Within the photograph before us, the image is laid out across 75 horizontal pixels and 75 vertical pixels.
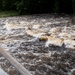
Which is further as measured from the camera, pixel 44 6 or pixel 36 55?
pixel 44 6

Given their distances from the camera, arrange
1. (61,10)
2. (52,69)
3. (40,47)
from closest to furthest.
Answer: (52,69), (40,47), (61,10)

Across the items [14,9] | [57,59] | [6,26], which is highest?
[57,59]

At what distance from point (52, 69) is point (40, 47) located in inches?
67.4

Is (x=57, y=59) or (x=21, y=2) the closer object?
(x=57, y=59)

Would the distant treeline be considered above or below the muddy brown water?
below

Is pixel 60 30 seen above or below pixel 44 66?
below

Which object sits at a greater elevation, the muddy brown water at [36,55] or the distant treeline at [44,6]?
the muddy brown water at [36,55]

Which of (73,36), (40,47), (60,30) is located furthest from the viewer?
(60,30)

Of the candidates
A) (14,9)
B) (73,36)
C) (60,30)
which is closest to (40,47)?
(73,36)

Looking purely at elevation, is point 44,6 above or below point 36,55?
below

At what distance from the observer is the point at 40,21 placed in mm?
10133

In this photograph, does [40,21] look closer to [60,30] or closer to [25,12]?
[60,30]

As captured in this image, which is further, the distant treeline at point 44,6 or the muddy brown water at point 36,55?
the distant treeline at point 44,6

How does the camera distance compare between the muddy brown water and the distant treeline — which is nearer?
the muddy brown water
